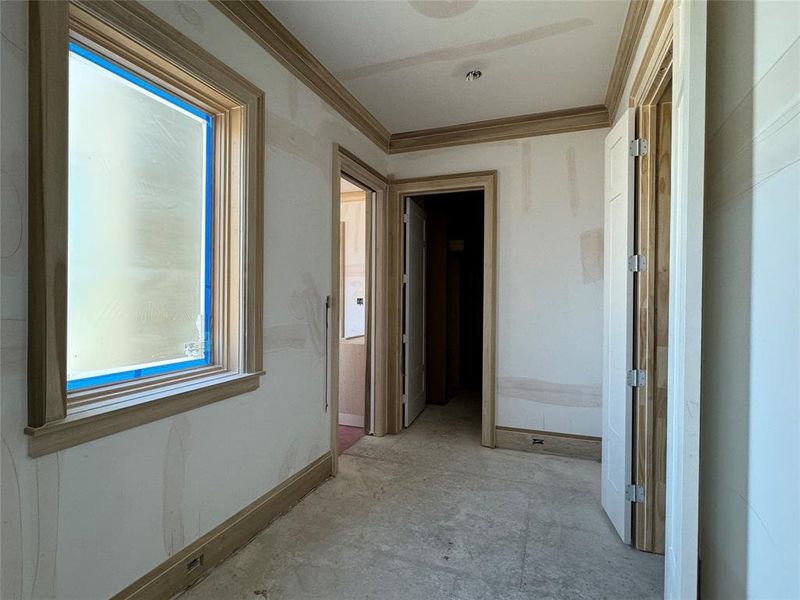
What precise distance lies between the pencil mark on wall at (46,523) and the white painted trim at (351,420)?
282cm

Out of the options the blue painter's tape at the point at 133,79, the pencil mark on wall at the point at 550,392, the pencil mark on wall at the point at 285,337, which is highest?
the blue painter's tape at the point at 133,79

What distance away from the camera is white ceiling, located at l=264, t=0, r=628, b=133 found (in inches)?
82.2

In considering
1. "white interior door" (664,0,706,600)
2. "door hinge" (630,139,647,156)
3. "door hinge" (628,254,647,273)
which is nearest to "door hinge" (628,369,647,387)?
"door hinge" (628,254,647,273)

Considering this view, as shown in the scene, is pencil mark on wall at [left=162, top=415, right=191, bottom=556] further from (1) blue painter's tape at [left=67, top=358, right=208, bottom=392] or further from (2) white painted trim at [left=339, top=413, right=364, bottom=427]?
(2) white painted trim at [left=339, top=413, right=364, bottom=427]

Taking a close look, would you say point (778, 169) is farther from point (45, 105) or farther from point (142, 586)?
point (142, 586)

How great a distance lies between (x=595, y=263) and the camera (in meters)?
3.23

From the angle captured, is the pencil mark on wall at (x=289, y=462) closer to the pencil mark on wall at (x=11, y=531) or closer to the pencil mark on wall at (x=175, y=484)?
the pencil mark on wall at (x=175, y=484)

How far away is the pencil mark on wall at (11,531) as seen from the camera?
3.83ft

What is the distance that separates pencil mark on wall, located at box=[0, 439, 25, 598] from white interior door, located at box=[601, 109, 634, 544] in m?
2.52

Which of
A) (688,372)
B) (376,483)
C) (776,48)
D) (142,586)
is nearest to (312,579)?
(142,586)

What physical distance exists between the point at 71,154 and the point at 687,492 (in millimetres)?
2298

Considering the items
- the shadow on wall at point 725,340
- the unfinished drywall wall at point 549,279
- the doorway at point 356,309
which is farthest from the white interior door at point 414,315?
the shadow on wall at point 725,340

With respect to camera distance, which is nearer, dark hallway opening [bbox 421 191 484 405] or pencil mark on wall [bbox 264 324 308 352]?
pencil mark on wall [bbox 264 324 308 352]

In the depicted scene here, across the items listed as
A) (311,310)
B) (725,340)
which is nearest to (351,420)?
(311,310)
